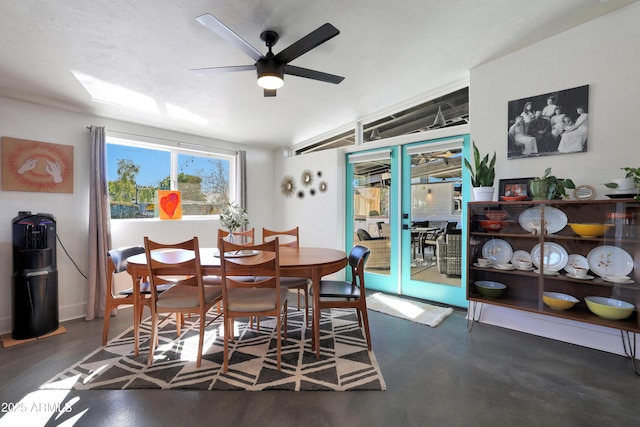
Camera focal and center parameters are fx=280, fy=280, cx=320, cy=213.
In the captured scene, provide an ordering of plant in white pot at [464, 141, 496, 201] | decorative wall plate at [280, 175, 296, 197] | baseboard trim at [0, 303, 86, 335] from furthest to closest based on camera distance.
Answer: decorative wall plate at [280, 175, 296, 197] → baseboard trim at [0, 303, 86, 335] → plant in white pot at [464, 141, 496, 201]

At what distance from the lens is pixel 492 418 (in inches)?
62.1

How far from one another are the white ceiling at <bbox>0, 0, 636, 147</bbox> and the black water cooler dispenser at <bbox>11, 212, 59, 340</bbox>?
1.36m

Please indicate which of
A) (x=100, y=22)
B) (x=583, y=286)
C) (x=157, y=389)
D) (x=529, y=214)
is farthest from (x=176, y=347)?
(x=583, y=286)

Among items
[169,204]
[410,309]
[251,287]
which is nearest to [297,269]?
[251,287]

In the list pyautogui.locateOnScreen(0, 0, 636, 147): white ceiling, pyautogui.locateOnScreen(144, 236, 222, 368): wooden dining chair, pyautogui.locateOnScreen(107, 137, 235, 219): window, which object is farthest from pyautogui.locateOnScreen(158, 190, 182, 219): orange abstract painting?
pyautogui.locateOnScreen(144, 236, 222, 368): wooden dining chair

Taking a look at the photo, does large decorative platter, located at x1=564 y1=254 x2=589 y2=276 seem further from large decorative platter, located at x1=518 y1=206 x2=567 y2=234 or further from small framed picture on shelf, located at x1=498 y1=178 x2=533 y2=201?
small framed picture on shelf, located at x1=498 y1=178 x2=533 y2=201

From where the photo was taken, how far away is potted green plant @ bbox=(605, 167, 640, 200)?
1970 millimetres

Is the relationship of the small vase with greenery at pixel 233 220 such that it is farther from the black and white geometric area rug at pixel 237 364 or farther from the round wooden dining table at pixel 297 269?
the black and white geometric area rug at pixel 237 364

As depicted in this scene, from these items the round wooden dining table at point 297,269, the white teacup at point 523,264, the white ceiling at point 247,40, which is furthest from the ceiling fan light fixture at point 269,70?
the white teacup at point 523,264

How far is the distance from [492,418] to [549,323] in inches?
59.1

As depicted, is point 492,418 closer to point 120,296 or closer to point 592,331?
point 592,331

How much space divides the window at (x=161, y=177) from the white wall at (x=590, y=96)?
389cm

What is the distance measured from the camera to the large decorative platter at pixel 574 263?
2.31 m

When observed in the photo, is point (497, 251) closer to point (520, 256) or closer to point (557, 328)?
point (520, 256)
